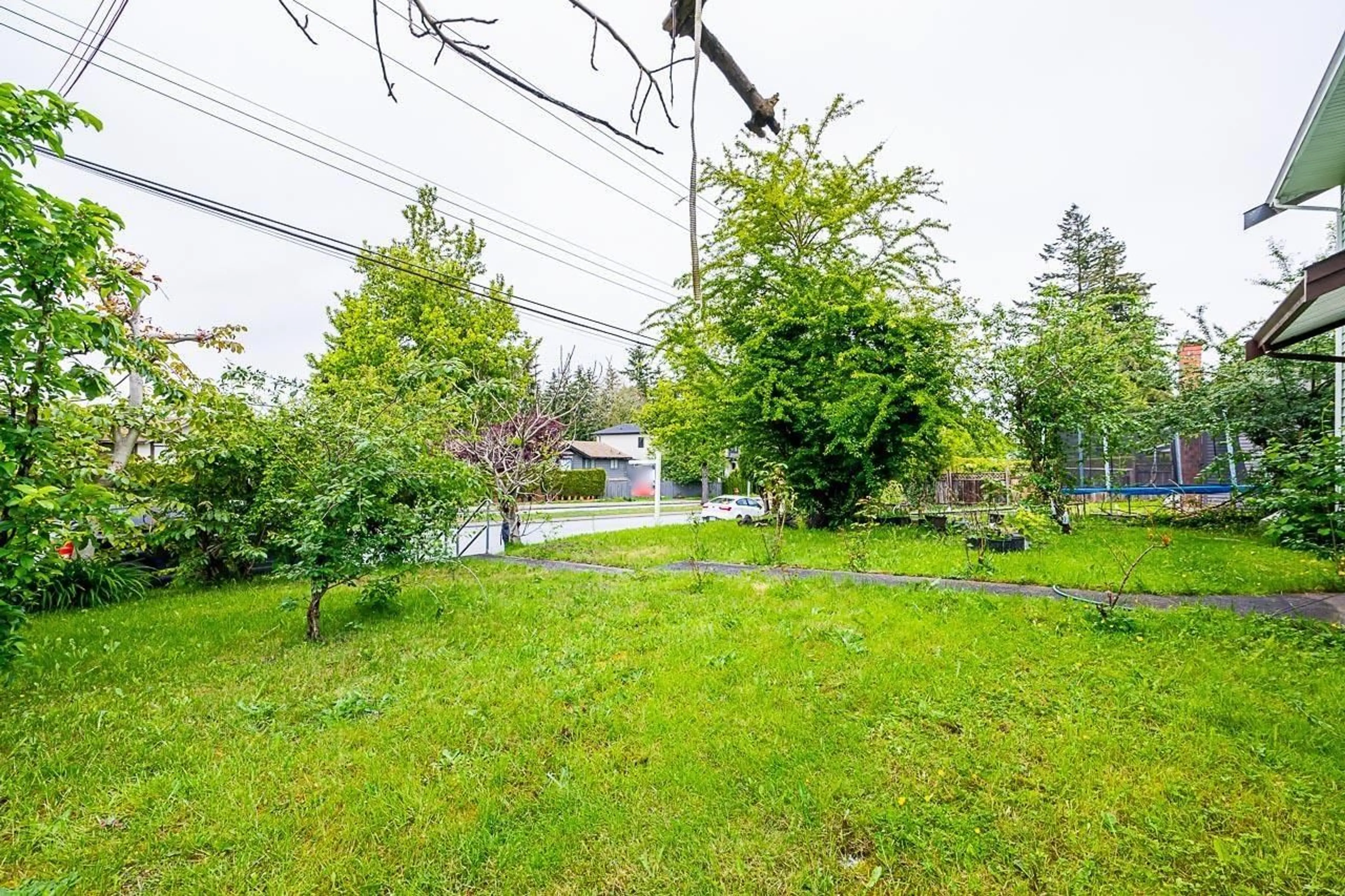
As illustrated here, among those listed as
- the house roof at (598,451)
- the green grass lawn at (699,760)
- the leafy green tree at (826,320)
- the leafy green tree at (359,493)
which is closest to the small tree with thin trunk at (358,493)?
the leafy green tree at (359,493)

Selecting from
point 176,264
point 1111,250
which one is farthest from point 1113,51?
point 1111,250

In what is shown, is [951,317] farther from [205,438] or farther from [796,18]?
[205,438]

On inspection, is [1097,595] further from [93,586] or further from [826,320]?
[93,586]

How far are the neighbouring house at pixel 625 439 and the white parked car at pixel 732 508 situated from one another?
17867mm

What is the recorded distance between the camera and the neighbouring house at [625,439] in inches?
1422

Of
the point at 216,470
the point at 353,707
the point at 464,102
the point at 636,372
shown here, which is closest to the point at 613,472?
the point at 636,372

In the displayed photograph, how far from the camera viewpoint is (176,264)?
30.9 feet

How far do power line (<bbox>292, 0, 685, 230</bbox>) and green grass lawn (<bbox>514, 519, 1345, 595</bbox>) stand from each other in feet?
16.2

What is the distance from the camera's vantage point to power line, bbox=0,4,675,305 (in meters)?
5.85

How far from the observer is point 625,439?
37719mm

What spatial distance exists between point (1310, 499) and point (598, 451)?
30.1 meters

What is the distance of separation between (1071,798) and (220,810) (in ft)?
10.7

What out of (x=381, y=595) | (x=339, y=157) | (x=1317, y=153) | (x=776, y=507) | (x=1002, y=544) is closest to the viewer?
(x=381, y=595)

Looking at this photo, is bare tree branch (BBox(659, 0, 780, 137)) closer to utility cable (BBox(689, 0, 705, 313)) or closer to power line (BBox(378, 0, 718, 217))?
utility cable (BBox(689, 0, 705, 313))
